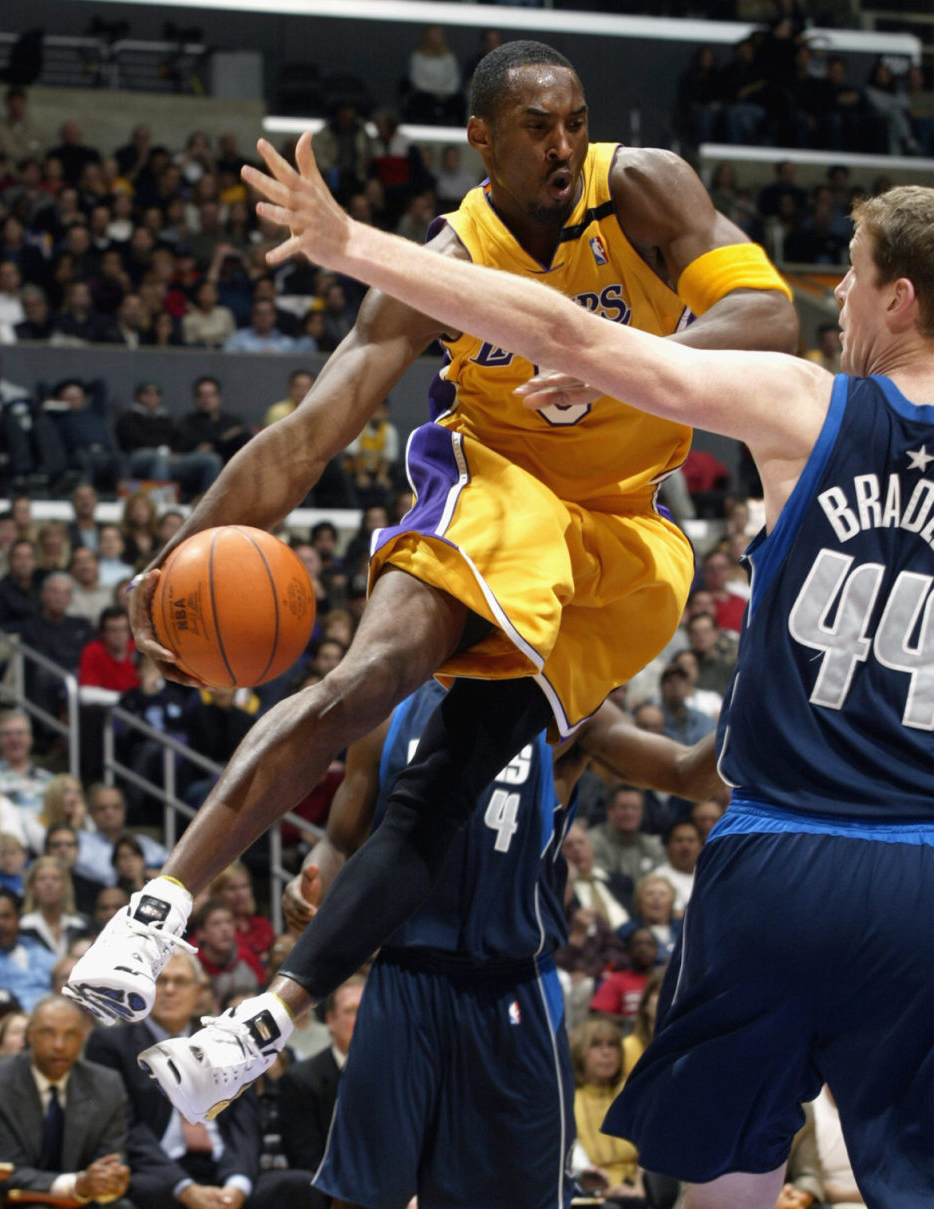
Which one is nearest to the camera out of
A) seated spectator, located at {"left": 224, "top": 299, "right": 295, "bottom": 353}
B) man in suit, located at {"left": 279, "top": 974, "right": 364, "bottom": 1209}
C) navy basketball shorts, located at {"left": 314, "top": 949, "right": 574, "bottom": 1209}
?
navy basketball shorts, located at {"left": 314, "top": 949, "right": 574, "bottom": 1209}

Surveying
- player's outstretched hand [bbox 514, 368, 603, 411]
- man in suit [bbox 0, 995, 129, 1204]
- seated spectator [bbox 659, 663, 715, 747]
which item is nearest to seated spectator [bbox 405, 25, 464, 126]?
seated spectator [bbox 659, 663, 715, 747]

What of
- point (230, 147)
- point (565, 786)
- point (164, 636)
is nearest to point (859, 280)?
point (164, 636)

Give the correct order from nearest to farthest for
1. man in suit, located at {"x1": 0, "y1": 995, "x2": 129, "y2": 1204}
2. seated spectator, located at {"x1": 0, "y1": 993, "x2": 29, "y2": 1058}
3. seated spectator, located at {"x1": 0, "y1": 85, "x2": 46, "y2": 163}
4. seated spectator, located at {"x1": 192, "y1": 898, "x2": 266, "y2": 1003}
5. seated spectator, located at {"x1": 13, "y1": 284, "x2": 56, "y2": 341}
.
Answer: man in suit, located at {"x1": 0, "y1": 995, "x2": 129, "y2": 1204}
seated spectator, located at {"x1": 0, "y1": 993, "x2": 29, "y2": 1058}
seated spectator, located at {"x1": 192, "y1": 898, "x2": 266, "y2": 1003}
seated spectator, located at {"x1": 13, "y1": 284, "x2": 56, "y2": 341}
seated spectator, located at {"x1": 0, "y1": 85, "x2": 46, "y2": 163}

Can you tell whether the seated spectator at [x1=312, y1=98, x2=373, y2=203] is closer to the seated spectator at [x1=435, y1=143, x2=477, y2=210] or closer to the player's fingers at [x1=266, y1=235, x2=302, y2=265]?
the seated spectator at [x1=435, y1=143, x2=477, y2=210]

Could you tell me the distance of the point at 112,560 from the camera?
10867mm

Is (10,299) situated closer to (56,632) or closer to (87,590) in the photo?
(87,590)

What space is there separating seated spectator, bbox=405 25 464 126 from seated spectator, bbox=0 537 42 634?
29.7ft

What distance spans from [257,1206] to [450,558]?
12.4 feet

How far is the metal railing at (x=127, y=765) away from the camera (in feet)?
29.9

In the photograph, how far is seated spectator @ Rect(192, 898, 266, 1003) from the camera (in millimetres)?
7848

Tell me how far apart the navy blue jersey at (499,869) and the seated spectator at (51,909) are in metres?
3.73

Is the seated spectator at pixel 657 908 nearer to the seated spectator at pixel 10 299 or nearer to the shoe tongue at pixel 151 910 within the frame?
the shoe tongue at pixel 151 910

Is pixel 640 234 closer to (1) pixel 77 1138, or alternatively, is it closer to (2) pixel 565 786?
(2) pixel 565 786

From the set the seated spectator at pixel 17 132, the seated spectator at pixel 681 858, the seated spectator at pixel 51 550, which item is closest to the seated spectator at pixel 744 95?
the seated spectator at pixel 17 132
